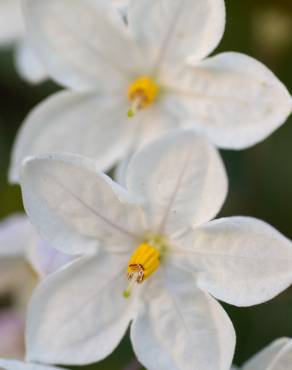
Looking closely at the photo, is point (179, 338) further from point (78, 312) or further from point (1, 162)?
point (1, 162)

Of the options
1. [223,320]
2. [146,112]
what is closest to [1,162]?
[146,112]

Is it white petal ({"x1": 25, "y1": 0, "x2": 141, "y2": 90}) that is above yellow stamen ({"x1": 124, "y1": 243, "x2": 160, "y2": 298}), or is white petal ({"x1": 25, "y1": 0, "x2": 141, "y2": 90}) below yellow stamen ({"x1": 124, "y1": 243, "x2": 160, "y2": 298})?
above

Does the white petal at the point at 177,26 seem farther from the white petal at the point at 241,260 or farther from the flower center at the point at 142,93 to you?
the white petal at the point at 241,260

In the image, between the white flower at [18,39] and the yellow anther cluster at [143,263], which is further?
the white flower at [18,39]

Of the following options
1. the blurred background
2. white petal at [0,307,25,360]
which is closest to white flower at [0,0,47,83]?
the blurred background

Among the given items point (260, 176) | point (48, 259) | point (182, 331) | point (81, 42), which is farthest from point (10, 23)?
point (182, 331)

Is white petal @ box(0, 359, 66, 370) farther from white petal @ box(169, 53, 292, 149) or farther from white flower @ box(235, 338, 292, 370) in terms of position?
white petal @ box(169, 53, 292, 149)

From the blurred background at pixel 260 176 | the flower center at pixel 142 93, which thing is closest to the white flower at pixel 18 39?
the flower center at pixel 142 93
